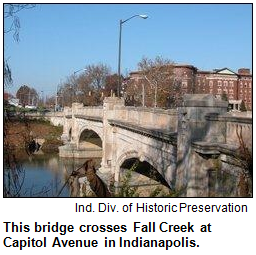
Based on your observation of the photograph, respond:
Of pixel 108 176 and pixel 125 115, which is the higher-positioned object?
pixel 125 115

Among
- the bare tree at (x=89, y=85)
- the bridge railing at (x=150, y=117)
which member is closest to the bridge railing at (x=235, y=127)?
the bridge railing at (x=150, y=117)

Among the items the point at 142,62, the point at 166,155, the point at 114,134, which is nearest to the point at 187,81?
the point at 142,62

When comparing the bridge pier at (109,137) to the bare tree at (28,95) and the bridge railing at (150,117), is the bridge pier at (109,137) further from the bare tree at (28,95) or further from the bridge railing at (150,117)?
the bare tree at (28,95)

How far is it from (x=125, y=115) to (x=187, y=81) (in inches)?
2209

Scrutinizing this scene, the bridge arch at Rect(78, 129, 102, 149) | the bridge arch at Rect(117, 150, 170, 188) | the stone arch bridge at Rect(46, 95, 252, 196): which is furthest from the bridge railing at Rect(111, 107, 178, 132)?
the bridge arch at Rect(78, 129, 102, 149)

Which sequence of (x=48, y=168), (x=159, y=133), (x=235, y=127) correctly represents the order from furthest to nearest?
(x=48, y=168)
(x=159, y=133)
(x=235, y=127)

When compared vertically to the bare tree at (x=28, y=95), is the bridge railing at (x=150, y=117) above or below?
below

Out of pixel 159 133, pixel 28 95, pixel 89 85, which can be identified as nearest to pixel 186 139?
pixel 159 133

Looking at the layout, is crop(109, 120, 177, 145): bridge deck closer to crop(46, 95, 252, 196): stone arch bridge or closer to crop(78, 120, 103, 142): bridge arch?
crop(46, 95, 252, 196): stone arch bridge

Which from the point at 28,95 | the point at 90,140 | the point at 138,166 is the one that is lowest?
the point at 90,140

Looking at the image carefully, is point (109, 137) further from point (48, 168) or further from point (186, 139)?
point (186, 139)

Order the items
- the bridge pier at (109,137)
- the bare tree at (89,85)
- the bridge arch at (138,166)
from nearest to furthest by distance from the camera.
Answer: the bridge arch at (138,166) < the bridge pier at (109,137) < the bare tree at (89,85)

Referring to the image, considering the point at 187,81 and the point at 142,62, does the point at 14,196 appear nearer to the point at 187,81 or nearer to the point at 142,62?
the point at 142,62

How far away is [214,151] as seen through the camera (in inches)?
373
